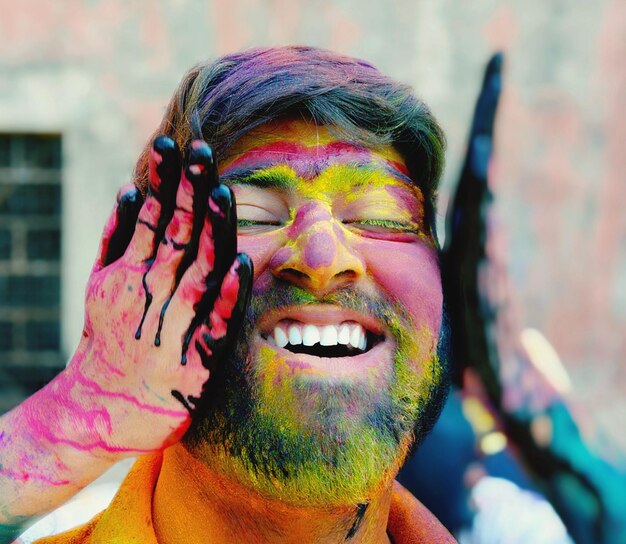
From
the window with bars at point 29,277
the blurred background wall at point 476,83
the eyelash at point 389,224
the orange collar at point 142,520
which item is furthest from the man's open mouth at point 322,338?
the window with bars at point 29,277

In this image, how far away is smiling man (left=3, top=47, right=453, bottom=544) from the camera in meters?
1.30

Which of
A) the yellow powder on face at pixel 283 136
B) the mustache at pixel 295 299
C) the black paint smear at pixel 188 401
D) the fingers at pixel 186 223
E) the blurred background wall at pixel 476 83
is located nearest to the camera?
the fingers at pixel 186 223

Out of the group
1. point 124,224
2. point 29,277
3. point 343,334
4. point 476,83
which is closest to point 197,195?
point 124,224

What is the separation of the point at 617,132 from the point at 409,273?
4160 mm

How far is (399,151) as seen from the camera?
1.66 metres

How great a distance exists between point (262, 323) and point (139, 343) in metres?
0.24

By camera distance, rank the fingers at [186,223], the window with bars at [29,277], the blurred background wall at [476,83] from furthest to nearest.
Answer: the window with bars at [29,277] < the blurred background wall at [476,83] < the fingers at [186,223]

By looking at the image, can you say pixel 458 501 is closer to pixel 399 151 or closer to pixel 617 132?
pixel 399 151

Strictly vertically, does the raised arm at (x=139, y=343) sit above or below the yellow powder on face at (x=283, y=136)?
below

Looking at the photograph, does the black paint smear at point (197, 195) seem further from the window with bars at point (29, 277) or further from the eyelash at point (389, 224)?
the window with bars at point (29, 277)

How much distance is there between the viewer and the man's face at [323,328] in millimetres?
1379

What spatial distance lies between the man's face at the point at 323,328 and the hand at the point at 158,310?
0.09 meters

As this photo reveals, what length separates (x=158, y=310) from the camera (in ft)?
4.25

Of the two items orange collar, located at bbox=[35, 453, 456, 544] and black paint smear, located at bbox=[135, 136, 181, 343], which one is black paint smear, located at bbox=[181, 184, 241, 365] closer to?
black paint smear, located at bbox=[135, 136, 181, 343]
